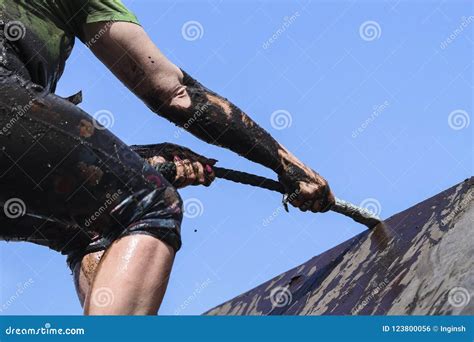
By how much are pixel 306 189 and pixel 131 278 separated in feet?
5.60

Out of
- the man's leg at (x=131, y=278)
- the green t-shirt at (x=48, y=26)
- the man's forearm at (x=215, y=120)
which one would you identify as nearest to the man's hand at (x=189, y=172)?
the man's forearm at (x=215, y=120)

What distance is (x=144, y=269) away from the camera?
102 inches

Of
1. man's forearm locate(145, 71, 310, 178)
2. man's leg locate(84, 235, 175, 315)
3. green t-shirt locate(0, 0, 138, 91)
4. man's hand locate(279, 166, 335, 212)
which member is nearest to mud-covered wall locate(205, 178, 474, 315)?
man's hand locate(279, 166, 335, 212)

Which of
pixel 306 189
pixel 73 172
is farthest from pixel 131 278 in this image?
pixel 306 189

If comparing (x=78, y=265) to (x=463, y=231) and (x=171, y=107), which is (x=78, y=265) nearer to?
(x=171, y=107)

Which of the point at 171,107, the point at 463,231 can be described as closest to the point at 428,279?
the point at 463,231

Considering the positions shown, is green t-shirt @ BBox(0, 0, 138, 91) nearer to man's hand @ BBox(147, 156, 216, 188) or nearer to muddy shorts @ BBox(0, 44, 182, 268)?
muddy shorts @ BBox(0, 44, 182, 268)

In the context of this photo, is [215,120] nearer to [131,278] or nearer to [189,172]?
[189,172]

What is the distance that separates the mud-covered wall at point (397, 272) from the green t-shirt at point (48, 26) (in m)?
1.54

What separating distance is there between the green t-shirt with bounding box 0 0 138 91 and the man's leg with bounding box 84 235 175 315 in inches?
27.9

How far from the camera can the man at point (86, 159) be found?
8.49ft

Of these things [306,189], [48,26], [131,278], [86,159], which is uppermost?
[306,189]

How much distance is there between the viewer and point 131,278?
2564 mm

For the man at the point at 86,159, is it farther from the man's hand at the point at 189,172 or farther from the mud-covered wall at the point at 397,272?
the mud-covered wall at the point at 397,272
